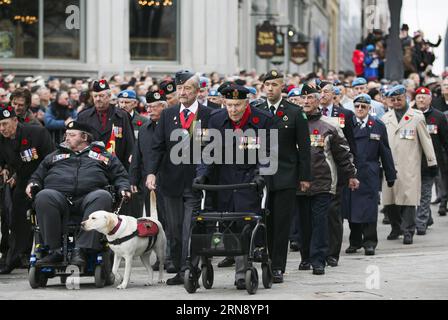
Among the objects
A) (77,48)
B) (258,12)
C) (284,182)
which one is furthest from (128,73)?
(284,182)

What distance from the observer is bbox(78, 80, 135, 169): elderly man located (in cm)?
1570

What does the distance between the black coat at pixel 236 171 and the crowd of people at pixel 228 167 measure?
0.04 feet

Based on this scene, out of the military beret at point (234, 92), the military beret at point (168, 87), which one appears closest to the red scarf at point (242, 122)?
the military beret at point (234, 92)

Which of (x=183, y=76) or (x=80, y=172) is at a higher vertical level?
(x=183, y=76)

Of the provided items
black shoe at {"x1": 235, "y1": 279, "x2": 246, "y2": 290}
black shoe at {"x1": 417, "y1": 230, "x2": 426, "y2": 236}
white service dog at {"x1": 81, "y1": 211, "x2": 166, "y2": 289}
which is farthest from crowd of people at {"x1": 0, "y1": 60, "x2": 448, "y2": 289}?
black shoe at {"x1": 417, "y1": 230, "x2": 426, "y2": 236}

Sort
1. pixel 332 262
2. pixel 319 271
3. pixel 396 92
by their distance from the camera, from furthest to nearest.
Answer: pixel 396 92
pixel 332 262
pixel 319 271

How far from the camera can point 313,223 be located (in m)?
14.7

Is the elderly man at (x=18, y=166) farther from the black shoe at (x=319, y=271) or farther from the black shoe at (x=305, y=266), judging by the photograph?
the black shoe at (x=319, y=271)

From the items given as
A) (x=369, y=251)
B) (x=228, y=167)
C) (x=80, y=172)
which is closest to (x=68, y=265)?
(x=80, y=172)

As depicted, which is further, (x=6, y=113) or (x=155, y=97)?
(x=155, y=97)

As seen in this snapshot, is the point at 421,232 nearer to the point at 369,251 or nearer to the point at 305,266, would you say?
the point at 369,251

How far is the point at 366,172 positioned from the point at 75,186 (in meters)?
4.81

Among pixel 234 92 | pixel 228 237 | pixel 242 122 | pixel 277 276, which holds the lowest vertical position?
pixel 277 276

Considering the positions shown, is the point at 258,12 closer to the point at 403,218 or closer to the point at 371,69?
the point at 371,69
